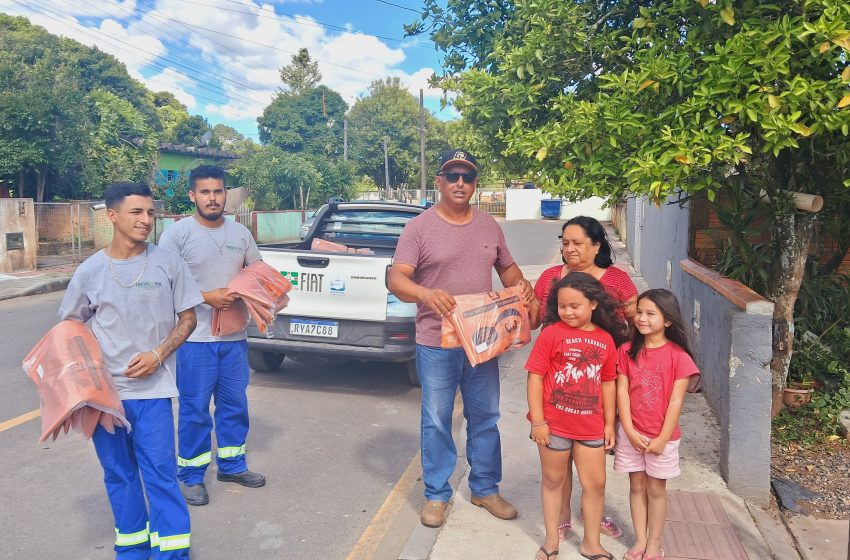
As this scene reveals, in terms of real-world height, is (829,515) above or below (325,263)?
below

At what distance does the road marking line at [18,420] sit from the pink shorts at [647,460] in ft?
15.4

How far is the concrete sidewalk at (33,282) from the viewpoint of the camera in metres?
12.9

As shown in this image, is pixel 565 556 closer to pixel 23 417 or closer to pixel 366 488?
pixel 366 488

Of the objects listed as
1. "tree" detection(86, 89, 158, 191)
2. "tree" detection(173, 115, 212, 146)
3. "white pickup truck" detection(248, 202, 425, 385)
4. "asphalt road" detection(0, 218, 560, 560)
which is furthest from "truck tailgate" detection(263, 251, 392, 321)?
"tree" detection(173, 115, 212, 146)

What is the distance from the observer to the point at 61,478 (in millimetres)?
4617

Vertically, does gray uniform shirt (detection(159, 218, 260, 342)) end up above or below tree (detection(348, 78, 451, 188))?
Answer: below

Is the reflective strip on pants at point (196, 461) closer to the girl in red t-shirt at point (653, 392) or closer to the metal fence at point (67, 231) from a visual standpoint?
the girl in red t-shirt at point (653, 392)

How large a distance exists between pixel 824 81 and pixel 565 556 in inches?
107

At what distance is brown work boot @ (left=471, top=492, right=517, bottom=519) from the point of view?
3.88m

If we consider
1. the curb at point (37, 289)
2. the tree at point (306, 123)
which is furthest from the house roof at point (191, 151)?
the curb at point (37, 289)

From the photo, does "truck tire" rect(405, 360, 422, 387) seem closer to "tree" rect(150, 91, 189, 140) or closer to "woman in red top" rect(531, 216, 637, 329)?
"woman in red top" rect(531, 216, 637, 329)

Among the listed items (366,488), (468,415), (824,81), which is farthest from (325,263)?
(824,81)

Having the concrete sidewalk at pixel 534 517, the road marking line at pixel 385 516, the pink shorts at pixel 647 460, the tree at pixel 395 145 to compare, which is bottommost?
the road marking line at pixel 385 516

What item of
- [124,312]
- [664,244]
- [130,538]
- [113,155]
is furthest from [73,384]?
[113,155]
